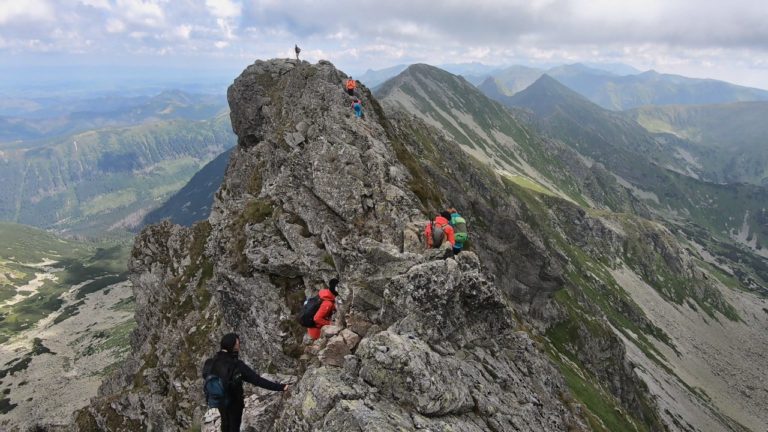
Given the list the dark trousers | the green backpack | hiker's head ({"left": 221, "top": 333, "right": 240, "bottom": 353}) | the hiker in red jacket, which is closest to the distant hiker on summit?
the hiker in red jacket

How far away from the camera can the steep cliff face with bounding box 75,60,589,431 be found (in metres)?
17.7

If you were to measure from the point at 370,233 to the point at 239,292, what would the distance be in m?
13.1

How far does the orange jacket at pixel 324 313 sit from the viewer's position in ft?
75.6

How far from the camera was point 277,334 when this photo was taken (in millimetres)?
30688

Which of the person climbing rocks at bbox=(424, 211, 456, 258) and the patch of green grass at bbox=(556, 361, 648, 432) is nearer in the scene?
the person climbing rocks at bbox=(424, 211, 456, 258)

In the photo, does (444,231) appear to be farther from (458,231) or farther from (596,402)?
(596,402)

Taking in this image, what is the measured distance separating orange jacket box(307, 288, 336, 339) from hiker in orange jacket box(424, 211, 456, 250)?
7.48 m

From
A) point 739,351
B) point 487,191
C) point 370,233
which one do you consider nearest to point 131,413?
point 370,233

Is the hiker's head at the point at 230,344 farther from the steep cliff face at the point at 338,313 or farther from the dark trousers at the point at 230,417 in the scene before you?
the steep cliff face at the point at 338,313

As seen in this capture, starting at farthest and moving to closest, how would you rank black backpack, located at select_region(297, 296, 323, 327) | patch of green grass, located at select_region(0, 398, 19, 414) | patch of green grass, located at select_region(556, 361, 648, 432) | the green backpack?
patch of green grass, located at select_region(0, 398, 19, 414) < patch of green grass, located at select_region(556, 361, 648, 432) < the green backpack < black backpack, located at select_region(297, 296, 323, 327)

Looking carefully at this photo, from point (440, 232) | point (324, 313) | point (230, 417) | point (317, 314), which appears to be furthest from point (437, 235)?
point (230, 417)

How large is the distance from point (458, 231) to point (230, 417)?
17.2 m

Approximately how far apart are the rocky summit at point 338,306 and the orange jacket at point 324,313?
683mm

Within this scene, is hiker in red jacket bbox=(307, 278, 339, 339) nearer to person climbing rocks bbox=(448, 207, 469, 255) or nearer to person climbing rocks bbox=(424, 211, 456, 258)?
person climbing rocks bbox=(424, 211, 456, 258)
